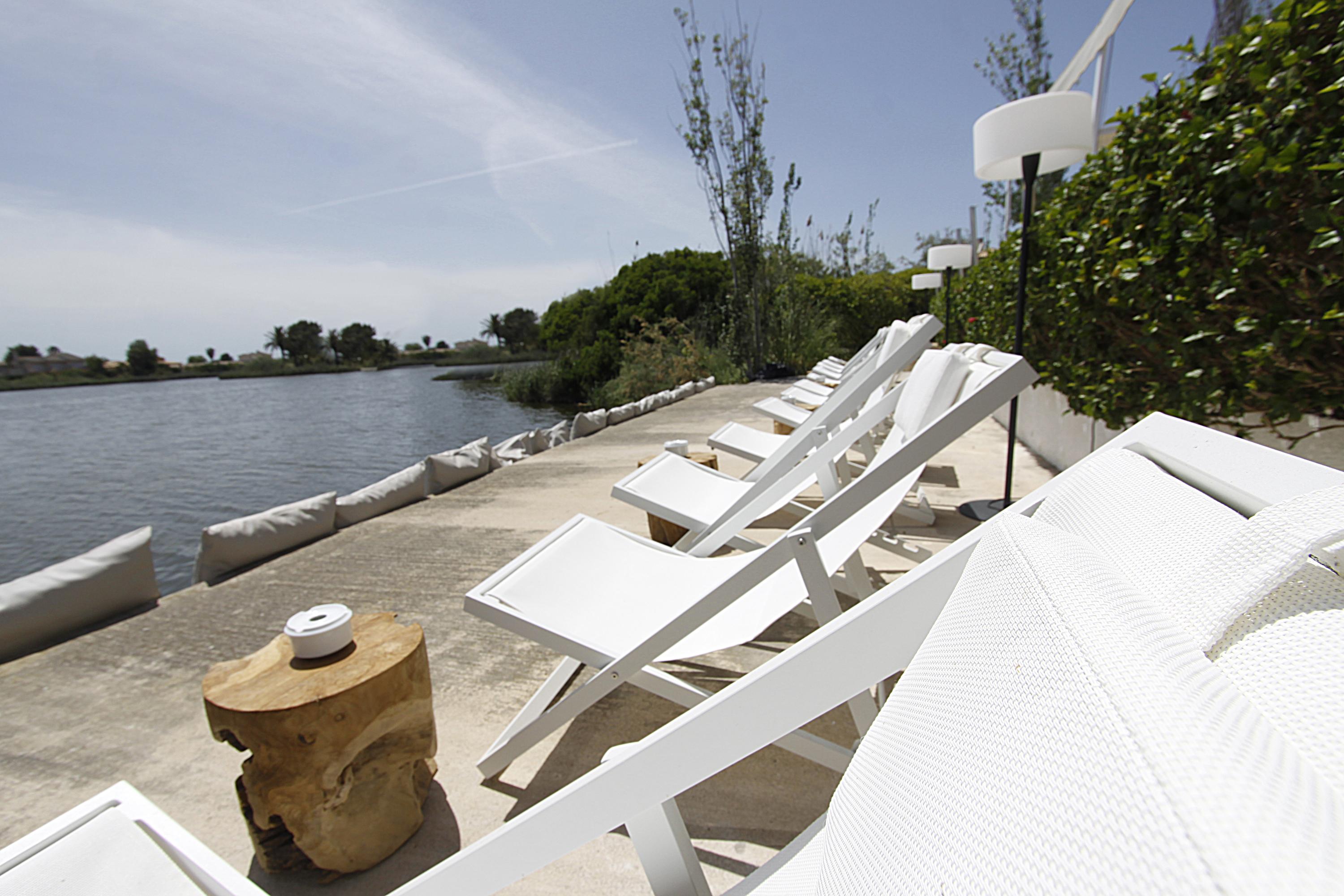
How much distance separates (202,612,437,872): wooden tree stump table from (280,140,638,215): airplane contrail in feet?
49.2

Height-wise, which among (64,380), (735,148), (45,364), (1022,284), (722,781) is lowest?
(722,781)

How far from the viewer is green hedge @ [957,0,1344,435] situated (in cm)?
178

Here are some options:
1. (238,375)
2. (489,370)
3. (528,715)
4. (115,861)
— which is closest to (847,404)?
(528,715)

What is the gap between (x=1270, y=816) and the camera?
219mm

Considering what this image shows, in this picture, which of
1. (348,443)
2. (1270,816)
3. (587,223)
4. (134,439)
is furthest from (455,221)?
(1270,816)

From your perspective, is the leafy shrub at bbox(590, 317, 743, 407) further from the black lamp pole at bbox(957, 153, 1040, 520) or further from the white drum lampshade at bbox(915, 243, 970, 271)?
the black lamp pole at bbox(957, 153, 1040, 520)

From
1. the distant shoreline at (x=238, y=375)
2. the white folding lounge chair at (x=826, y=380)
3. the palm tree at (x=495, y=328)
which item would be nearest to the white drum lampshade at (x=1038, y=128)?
the white folding lounge chair at (x=826, y=380)

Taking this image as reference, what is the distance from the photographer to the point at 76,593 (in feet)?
9.18

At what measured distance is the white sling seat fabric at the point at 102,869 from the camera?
2.74 feet

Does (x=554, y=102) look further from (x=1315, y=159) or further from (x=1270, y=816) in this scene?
(x=1270, y=816)

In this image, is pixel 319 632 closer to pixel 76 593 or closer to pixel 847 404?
pixel 76 593

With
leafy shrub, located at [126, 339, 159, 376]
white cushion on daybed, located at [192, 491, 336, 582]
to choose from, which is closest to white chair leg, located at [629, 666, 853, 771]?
white cushion on daybed, located at [192, 491, 336, 582]

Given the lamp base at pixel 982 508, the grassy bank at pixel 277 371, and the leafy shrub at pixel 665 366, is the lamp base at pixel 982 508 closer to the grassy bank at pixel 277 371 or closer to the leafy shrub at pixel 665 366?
the leafy shrub at pixel 665 366

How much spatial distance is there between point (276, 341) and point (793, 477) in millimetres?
27312
